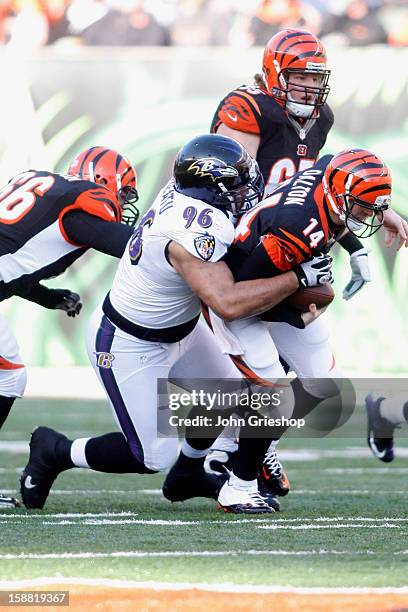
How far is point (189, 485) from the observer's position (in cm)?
466

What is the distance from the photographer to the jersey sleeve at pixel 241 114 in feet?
16.5

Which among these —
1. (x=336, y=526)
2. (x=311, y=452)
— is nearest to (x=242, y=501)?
(x=336, y=526)

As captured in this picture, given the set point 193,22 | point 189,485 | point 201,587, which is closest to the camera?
point 201,587

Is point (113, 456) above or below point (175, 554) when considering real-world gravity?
below

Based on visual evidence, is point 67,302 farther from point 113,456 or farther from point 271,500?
point 271,500

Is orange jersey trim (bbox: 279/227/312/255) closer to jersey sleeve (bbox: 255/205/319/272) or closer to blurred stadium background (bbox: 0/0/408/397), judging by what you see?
jersey sleeve (bbox: 255/205/319/272)

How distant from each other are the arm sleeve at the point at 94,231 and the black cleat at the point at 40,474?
0.77 m

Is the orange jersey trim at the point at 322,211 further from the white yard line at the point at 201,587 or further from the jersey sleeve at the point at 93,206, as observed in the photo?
the white yard line at the point at 201,587

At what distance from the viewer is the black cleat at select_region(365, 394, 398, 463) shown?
4922mm

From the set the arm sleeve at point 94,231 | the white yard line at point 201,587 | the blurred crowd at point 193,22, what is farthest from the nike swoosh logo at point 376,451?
the blurred crowd at point 193,22

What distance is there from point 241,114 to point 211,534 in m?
1.98

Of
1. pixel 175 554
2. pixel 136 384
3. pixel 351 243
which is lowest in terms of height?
pixel 136 384

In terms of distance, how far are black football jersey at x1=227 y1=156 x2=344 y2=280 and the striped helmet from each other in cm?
6

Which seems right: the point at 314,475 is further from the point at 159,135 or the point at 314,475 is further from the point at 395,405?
the point at 159,135
